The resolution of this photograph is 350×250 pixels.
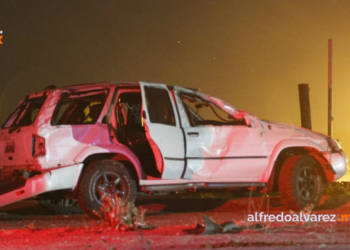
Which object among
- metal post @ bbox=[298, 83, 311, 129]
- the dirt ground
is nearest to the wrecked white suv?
the dirt ground

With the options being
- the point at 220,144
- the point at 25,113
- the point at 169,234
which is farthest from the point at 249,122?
the point at 25,113

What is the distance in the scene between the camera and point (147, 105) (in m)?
9.31

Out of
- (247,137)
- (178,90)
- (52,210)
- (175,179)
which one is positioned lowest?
(52,210)

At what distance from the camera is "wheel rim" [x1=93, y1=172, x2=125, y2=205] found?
8.96 metres

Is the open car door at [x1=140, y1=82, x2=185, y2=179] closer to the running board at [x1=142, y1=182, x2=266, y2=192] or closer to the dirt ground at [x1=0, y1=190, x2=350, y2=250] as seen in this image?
the running board at [x1=142, y1=182, x2=266, y2=192]

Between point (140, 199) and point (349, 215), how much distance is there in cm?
432

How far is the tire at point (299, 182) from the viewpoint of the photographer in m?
10.0

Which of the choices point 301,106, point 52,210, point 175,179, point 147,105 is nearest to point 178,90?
point 147,105

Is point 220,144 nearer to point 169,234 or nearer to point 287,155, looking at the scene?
point 287,155

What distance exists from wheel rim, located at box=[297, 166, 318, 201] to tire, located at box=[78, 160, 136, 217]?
270cm

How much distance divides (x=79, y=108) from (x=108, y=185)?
1.50 m

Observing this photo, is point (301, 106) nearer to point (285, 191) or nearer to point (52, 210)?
point (285, 191)

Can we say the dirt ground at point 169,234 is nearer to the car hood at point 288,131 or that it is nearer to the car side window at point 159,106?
the car hood at point 288,131

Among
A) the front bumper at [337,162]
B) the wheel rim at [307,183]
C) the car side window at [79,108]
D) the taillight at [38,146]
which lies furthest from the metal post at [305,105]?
the taillight at [38,146]
